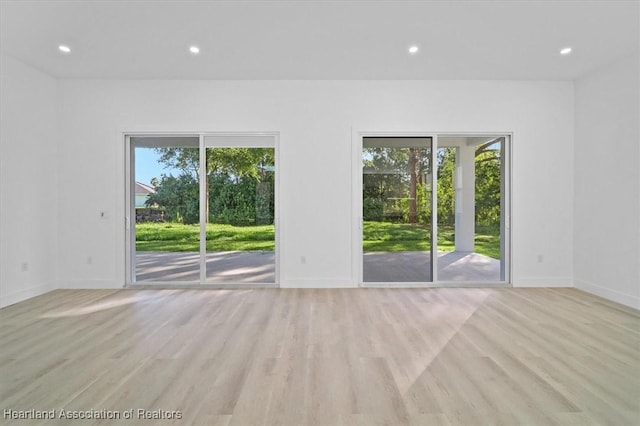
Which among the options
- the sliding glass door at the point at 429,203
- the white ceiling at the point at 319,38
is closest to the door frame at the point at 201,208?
the white ceiling at the point at 319,38

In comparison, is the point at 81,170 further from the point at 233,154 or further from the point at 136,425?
the point at 136,425

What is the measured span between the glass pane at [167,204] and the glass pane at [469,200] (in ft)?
12.2

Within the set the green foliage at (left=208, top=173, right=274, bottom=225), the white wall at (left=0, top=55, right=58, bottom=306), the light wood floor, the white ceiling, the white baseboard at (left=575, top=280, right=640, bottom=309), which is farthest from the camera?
the green foliage at (left=208, top=173, right=274, bottom=225)

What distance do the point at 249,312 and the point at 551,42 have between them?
4.57 metres

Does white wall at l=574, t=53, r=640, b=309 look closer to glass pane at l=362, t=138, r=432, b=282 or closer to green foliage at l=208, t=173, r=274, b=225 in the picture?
glass pane at l=362, t=138, r=432, b=282

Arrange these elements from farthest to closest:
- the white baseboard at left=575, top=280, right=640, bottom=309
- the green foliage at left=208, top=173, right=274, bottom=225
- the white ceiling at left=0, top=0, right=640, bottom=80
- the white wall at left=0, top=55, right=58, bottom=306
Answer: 1. the green foliage at left=208, top=173, right=274, bottom=225
2. the white wall at left=0, top=55, right=58, bottom=306
3. the white baseboard at left=575, top=280, right=640, bottom=309
4. the white ceiling at left=0, top=0, right=640, bottom=80

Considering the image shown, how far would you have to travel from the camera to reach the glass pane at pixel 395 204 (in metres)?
5.00

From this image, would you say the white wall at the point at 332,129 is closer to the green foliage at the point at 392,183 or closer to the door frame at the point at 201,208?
the door frame at the point at 201,208

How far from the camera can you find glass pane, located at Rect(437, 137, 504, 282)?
5031mm

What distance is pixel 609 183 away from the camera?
435 centimetres

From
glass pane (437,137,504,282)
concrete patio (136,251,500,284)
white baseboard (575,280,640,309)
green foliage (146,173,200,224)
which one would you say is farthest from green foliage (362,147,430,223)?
green foliage (146,173,200,224)

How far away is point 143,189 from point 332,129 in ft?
9.75

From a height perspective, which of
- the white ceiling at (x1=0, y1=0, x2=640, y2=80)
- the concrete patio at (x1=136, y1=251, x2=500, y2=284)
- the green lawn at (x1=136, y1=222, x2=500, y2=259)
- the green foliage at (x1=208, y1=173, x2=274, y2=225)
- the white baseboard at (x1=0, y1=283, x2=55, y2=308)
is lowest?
the white baseboard at (x1=0, y1=283, x2=55, y2=308)

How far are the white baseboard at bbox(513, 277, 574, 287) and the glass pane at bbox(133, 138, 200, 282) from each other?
477 cm
